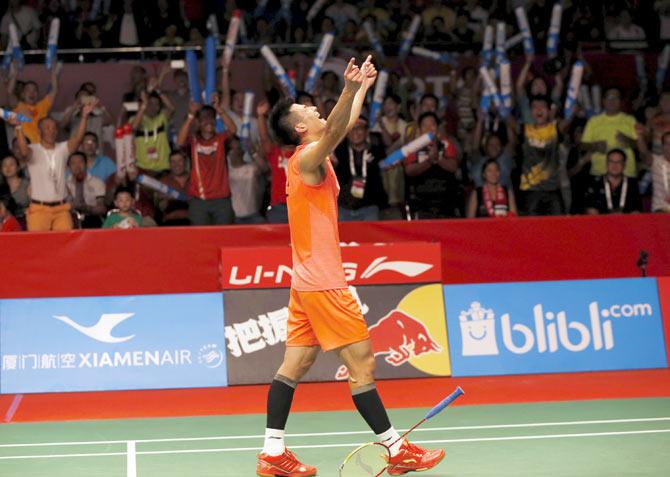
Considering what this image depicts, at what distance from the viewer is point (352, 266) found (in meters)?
10.6

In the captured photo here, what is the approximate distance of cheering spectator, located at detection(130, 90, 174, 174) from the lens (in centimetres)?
1431

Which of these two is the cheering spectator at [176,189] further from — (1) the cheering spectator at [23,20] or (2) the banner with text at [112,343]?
(1) the cheering spectator at [23,20]

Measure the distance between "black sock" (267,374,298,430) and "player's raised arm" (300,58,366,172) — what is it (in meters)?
1.36

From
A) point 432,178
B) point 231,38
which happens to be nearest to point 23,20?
point 231,38

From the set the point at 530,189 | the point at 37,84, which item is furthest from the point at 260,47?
the point at 530,189

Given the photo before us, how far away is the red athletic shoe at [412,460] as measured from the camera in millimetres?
6723

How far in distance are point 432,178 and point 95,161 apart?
4.30 meters

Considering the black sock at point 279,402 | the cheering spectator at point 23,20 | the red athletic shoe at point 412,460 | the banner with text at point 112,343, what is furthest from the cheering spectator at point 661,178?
the cheering spectator at point 23,20

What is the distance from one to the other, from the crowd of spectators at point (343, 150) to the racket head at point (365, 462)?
6.14 meters

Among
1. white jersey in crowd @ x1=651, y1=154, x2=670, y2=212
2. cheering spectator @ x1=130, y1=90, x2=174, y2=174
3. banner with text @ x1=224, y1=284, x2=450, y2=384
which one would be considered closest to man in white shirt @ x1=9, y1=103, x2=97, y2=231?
cheering spectator @ x1=130, y1=90, x2=174, y2=174

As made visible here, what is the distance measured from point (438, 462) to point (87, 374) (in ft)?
14.9

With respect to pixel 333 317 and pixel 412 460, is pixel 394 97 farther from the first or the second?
pixel 412 460

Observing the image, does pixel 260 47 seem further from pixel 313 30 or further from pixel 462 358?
pixel 462 358

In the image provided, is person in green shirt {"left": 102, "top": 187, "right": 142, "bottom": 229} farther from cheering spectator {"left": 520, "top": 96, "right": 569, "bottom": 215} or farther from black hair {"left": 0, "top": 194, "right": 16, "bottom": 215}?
cheering spectator {"left": 520, "top": 96, "right": 569, "bottom": 215}
